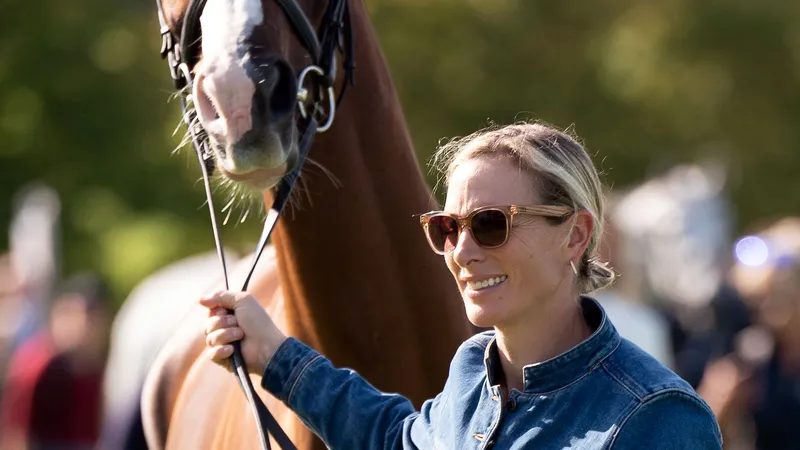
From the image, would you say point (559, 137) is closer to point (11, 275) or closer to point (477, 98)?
point (11, 275)

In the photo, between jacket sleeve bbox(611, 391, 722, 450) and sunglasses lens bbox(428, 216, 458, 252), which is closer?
jacket sleeve bbox(611, 391, 722, 450)

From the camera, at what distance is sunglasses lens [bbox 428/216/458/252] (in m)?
2.82

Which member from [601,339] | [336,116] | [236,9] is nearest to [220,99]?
[236,9]

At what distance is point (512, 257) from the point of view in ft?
8.91

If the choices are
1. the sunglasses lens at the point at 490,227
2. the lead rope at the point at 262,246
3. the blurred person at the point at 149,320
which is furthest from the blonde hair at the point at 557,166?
the blurred person at the point at 149,320

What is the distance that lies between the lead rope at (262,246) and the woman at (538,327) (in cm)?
37

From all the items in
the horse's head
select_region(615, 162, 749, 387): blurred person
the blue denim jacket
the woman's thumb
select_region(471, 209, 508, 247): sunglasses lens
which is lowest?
select_region(615, 162, 749, 387): blurred person

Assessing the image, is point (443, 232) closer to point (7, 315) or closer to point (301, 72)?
point (301, 72)

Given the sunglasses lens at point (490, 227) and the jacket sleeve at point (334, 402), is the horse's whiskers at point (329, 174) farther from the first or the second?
the sunglasses lens at point (490, 227)

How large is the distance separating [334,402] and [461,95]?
1570 cm

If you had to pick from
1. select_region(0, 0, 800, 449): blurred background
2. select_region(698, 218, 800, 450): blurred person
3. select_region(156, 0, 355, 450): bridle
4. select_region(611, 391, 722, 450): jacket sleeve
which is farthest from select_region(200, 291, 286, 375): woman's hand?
select_region(0, 0, 800, 449): blurred background

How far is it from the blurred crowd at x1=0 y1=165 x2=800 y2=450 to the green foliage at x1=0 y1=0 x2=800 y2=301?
1.82 meters

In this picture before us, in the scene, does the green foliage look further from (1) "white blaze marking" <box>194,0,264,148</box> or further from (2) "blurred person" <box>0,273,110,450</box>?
(1) "white blaze marking" <box>194,0,264,148</box>

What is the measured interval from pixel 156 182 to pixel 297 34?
1459 centimetres
